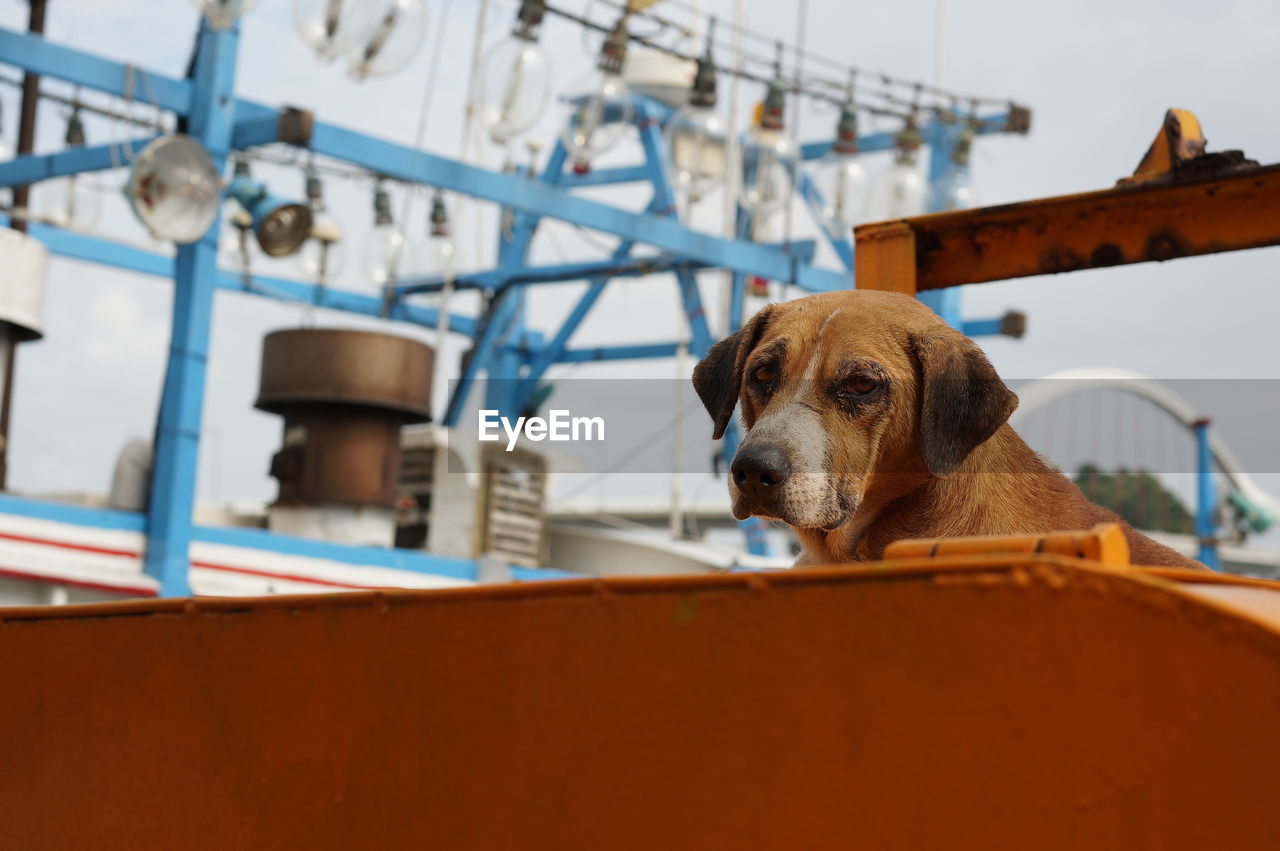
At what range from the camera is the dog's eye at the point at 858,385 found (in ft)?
9.05

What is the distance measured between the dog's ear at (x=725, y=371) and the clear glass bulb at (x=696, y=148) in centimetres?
781

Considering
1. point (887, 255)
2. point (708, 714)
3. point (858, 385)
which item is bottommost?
point (708, 714)

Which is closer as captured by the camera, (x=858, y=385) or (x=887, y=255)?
(x=858, y=385)

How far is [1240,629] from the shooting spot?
934mm

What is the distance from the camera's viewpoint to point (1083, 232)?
306 cm

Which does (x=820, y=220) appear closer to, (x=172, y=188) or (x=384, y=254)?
(x=384, y=254)

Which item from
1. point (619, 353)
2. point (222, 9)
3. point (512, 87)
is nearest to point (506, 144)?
point (512, 87)

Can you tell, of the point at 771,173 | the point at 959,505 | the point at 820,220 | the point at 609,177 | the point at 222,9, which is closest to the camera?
the point at 959,505

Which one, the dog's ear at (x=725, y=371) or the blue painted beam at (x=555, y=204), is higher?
the blue painted beam at (x=555, y=204)

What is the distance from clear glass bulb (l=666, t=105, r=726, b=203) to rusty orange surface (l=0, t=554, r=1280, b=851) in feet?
31.1

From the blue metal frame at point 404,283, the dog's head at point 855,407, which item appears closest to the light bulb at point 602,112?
the blue metal frame at point 404,283

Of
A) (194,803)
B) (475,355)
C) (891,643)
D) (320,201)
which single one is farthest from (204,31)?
(891,643)

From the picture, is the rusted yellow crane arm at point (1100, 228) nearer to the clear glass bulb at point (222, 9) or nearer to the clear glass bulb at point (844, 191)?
the clear glass bulb at point (222, 9)

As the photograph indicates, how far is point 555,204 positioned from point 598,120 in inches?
42.6
